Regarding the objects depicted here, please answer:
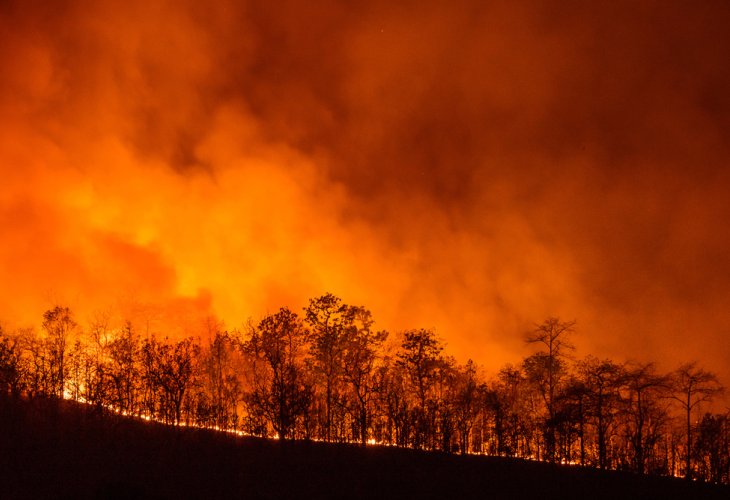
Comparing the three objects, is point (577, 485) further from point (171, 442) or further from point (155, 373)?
point (155, 373)

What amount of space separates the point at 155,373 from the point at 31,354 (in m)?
30.3

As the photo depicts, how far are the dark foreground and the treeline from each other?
298 inches

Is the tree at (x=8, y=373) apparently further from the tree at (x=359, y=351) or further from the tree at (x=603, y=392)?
the tree at (x=603, y=392)

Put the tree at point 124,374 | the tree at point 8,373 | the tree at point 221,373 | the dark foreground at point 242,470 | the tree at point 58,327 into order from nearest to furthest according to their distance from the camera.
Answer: the dark foreground at point 242,470 → the tree at point 8,373 → the tree at point 124,374 → the tree at point 221,373 → the tree at point 58,327

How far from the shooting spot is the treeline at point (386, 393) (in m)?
48.8

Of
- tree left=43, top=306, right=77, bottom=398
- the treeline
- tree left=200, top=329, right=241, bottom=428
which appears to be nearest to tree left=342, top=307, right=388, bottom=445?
the treeline

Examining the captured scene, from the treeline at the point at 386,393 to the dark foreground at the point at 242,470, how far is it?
7557mm

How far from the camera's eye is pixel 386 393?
5662cm

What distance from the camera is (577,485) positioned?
109 feet

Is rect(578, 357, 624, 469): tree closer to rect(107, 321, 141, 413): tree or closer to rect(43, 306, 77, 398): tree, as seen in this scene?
rect(107, 321, 141, 413): tree

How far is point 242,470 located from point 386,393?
28.4 metres

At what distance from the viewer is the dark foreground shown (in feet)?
80.9

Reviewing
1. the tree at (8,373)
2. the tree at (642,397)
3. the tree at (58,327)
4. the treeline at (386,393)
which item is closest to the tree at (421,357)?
the treeline at (386,393)

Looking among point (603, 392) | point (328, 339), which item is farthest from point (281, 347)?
point (603, 392)
